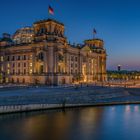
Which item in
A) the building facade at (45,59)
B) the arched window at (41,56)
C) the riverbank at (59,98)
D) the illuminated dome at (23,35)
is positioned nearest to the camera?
the riverbank at (59,98)

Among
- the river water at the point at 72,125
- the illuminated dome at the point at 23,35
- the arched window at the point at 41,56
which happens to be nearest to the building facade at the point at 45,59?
the arched window at the point at 41,56

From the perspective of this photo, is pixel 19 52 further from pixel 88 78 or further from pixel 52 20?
pixel 88 78

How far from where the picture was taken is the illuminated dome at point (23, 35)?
137 meters

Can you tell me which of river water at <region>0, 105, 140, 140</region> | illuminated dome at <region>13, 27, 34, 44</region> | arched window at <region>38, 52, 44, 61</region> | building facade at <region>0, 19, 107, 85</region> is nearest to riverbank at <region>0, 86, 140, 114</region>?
river water at <region>0, 105, 140, 140</region>

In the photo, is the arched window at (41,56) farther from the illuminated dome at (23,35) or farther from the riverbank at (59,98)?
the riverbank at (59,98)

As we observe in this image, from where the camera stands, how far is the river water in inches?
1514

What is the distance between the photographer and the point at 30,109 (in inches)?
2174

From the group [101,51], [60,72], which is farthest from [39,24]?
[101,51]

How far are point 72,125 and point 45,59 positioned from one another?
202ft

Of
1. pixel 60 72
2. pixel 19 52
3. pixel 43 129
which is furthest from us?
pixel 19 52

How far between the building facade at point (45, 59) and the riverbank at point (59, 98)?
3283cm

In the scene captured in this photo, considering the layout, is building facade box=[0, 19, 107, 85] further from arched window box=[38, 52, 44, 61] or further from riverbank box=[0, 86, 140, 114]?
riverbank box=[0, 86, 140, 114]

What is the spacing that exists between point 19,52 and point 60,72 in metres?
23.7

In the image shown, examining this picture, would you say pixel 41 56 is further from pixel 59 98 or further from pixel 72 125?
pixel 72 125
